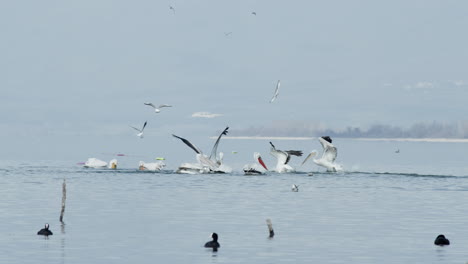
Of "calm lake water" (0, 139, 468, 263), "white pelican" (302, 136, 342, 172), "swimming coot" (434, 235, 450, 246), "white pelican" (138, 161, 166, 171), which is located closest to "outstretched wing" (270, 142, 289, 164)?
"white pelican" (302, 136, 342, 172)

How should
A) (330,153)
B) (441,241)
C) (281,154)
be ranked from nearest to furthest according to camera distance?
(441,241) < (330,153) < (281,154)

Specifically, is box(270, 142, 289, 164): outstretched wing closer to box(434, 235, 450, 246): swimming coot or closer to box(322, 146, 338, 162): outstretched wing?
box(322, 146, 338, 162): outstretched wing

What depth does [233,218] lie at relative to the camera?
56.3 m

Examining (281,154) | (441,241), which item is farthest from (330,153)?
(441,241)

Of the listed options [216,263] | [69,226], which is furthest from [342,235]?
[69,226]

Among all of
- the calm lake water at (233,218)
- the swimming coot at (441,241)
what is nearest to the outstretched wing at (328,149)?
the calm lake water at (233,218)

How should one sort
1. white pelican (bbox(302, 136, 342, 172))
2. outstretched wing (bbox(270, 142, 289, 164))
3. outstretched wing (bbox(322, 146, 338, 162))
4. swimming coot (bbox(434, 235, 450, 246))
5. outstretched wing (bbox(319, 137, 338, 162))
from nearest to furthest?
swimming coot (bbox(434, 235, 450, 246)), outstretched wing (bbox(319, 137, 338, 162)), white pelican (bbox(302, 136, 342, 172)), outstretched wing (bbox(322, 146, 338, 162)), outstretched wing (bbox(270, 142, 289, 164))

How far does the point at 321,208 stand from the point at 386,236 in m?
15.8

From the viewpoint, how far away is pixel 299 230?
50.0 meters

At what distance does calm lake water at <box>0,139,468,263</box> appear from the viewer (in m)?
40.7

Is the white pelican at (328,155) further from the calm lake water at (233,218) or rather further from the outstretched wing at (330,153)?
the calm lake water at (233,218)

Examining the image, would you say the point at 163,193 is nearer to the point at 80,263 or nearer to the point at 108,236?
the point at 108,236

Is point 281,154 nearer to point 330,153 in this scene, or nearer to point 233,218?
point 330,153

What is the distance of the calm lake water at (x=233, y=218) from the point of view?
4066cm
